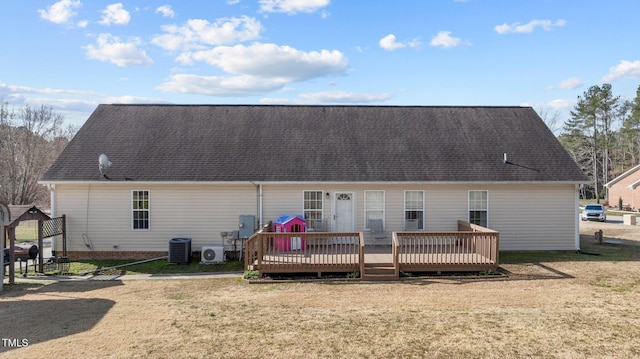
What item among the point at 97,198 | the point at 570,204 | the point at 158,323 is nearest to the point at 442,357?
the point at 158,323

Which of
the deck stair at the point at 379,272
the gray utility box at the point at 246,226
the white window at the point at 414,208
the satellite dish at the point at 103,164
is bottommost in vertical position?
the deck stair at the point at 379,272

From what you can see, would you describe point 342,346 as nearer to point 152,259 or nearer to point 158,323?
point 158,323

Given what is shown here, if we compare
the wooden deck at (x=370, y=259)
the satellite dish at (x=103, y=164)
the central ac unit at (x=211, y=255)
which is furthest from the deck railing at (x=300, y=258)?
the satellite dish at (x=103, y=164)

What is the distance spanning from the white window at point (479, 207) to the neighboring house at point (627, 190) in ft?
105

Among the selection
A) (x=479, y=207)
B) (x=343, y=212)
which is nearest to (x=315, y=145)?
(x=343, y=212)

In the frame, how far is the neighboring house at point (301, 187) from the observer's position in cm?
1620

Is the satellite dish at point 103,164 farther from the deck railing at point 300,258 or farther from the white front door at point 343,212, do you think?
the white front door at point 343,212

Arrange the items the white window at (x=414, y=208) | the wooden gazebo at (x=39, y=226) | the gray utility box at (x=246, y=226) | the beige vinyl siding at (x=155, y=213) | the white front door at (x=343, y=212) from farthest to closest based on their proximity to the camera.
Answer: the white window at (x=414, y=208), the white front door at (x=343, y=212), the beige vinyl siding at (x=155, y=213), the gray utility box at (x=246, y=226), the wooden gazebo at (x=39, y=226)

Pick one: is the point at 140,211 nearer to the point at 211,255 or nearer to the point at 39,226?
the point at 39,226

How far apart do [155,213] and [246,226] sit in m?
3.39

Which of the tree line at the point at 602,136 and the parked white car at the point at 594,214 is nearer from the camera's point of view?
the parked white car at the point at 594,214

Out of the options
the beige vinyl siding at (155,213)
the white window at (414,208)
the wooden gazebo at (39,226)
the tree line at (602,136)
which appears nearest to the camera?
the wooden gazebo at (39,226)

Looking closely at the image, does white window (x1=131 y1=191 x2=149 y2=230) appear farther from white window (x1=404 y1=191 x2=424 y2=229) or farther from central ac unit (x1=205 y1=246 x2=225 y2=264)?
white window (x1=404 y1=191 x2=424 y2=229)

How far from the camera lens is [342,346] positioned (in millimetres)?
7574
